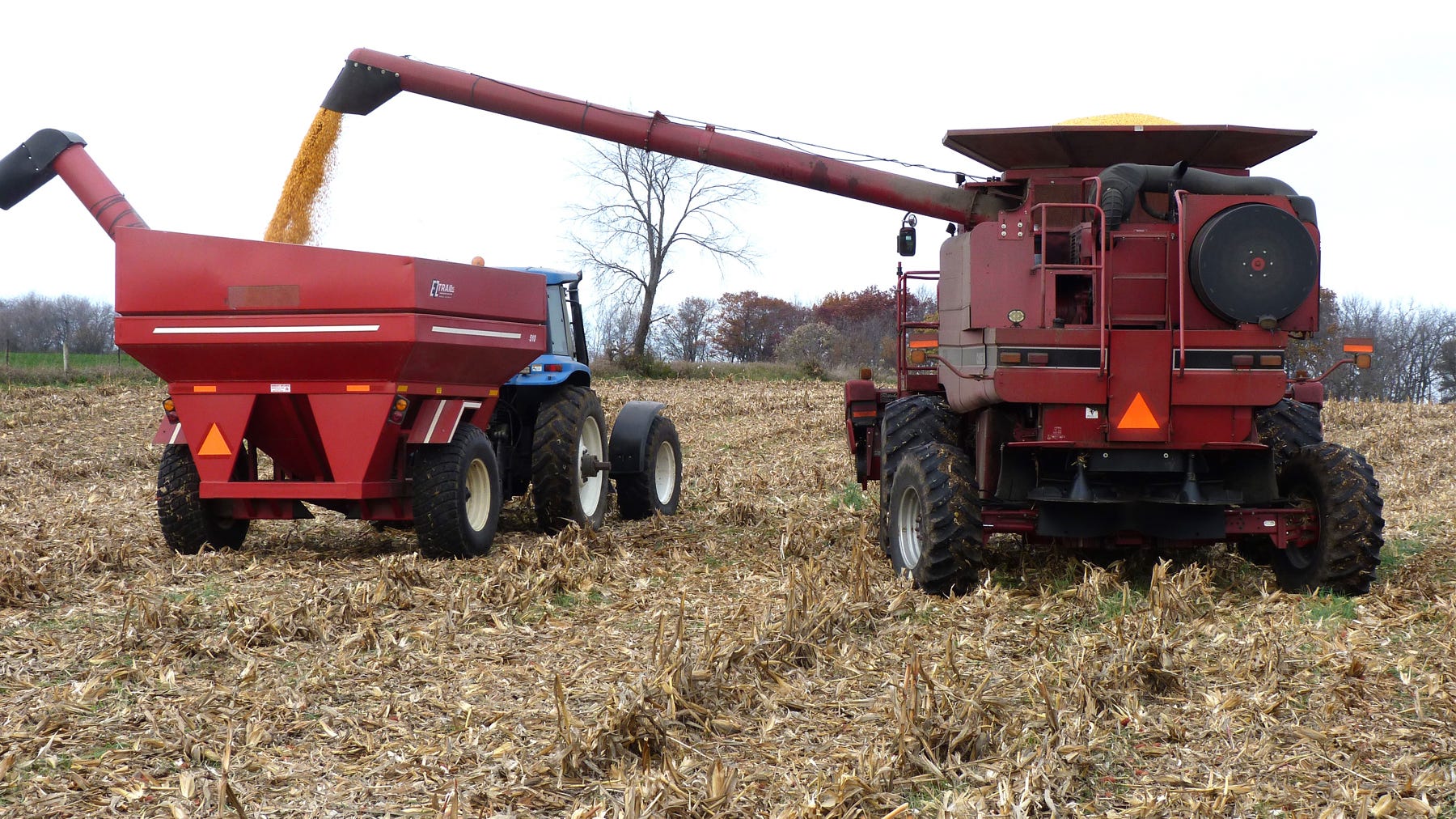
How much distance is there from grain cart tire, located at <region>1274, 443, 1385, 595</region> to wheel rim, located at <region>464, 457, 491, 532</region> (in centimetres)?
520

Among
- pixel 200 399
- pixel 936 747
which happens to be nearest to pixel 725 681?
pixel 936 747

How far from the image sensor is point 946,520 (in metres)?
6.55

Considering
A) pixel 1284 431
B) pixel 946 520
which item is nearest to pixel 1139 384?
pixel 946 520

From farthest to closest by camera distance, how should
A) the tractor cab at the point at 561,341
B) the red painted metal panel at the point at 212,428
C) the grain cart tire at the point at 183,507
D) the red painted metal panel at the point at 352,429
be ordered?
the tractor cab at the point at 561,341 < the grain cart tire at the point at 183,507 < the red painted metal panel at the point at 212,428 < the red painted metal panel at the point at 352,429

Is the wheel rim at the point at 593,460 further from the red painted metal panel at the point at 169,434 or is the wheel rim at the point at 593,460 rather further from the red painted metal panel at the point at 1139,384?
the red painted metal panel at the point at 1139,384

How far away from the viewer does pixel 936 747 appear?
3.96 m

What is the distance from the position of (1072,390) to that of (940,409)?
4.21 ft

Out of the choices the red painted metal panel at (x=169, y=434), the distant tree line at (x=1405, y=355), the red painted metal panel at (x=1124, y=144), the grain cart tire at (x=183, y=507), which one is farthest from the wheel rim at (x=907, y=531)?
the distant tree line at (x=1405, y=355)

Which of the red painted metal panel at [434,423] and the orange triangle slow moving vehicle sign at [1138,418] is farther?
the red painted metal panel at [434,423]

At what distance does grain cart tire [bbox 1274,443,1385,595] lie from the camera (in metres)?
6.48

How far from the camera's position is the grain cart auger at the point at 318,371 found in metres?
7.59

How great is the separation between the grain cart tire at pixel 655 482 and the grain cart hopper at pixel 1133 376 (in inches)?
140

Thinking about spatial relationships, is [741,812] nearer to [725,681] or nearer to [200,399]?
[725,681]

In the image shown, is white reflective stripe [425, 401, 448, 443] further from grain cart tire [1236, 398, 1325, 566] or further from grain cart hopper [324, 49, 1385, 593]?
grain cart tire [1236, 398, 1325, 566]
